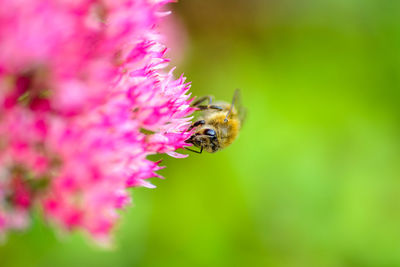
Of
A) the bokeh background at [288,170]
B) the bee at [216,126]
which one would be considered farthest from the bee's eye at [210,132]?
the bokeh background at [288,170]

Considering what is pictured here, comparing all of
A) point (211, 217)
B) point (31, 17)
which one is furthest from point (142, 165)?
point (211, 217)

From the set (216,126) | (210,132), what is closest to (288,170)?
(216,126)

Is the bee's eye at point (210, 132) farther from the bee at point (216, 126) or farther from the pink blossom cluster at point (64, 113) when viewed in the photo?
the pink blossom cluster at point (64, 113)

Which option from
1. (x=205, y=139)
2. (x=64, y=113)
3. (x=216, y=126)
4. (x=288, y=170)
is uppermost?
(x=288, y=170)

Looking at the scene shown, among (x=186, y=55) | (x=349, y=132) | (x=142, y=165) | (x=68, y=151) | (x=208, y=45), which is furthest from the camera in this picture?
(x=208, y=45)

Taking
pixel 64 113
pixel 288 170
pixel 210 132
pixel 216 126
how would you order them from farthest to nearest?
pixel 288 170
pixel 216 126
pixel 210 132
pixel 64 113

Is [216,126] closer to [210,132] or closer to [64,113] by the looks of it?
[210,132]

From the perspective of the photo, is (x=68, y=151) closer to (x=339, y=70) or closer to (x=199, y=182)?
(x=199, y=182)

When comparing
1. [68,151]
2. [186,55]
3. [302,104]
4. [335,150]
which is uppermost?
[186,55]
